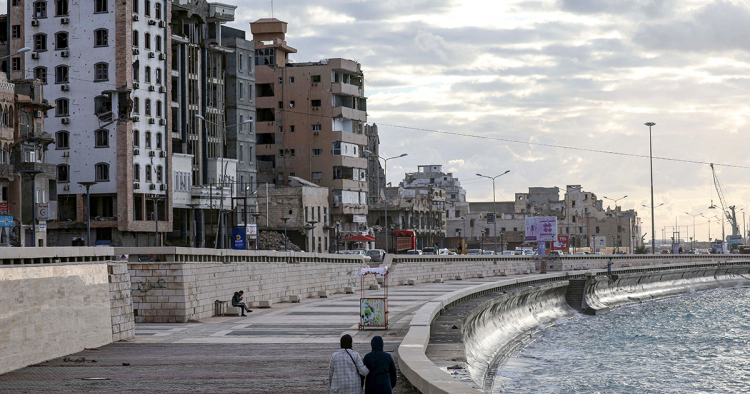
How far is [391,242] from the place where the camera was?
113 meters

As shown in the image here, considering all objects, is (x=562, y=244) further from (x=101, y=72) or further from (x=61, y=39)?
(x=61, y=39)

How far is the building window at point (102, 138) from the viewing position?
69438 mm

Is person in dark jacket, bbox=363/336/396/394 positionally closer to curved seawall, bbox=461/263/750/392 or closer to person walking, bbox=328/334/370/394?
person walking, bbox=328/334/370/394

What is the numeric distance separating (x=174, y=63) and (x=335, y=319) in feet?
165

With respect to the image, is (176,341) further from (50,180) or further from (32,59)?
(32,59)

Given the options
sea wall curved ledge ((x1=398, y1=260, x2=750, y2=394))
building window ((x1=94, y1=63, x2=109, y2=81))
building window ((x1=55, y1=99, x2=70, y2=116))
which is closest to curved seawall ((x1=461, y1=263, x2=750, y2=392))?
sea wall curved ledge ((x1=398, y1=260, x2=750, y2=394))

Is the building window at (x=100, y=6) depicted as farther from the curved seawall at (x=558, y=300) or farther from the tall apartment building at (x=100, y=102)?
the curved seawall at (x=558, y=300)

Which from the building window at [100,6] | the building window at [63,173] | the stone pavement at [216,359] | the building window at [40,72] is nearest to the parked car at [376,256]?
the building window at [63,173]

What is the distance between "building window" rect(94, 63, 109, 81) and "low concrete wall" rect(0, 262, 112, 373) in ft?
158

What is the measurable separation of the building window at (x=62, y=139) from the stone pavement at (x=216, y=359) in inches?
1661

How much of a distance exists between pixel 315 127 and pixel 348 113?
4009 millimetres

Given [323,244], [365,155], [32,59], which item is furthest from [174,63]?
[365,155]

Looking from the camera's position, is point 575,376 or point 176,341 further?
point 575,376

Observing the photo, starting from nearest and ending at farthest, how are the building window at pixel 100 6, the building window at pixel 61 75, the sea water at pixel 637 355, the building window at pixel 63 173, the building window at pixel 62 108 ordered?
the sea water at pixel 637 355, the building window at pixel 100 6, the building window at pixel 63 173, the building window at pixel 61 75, the building window at pixel 62 108
